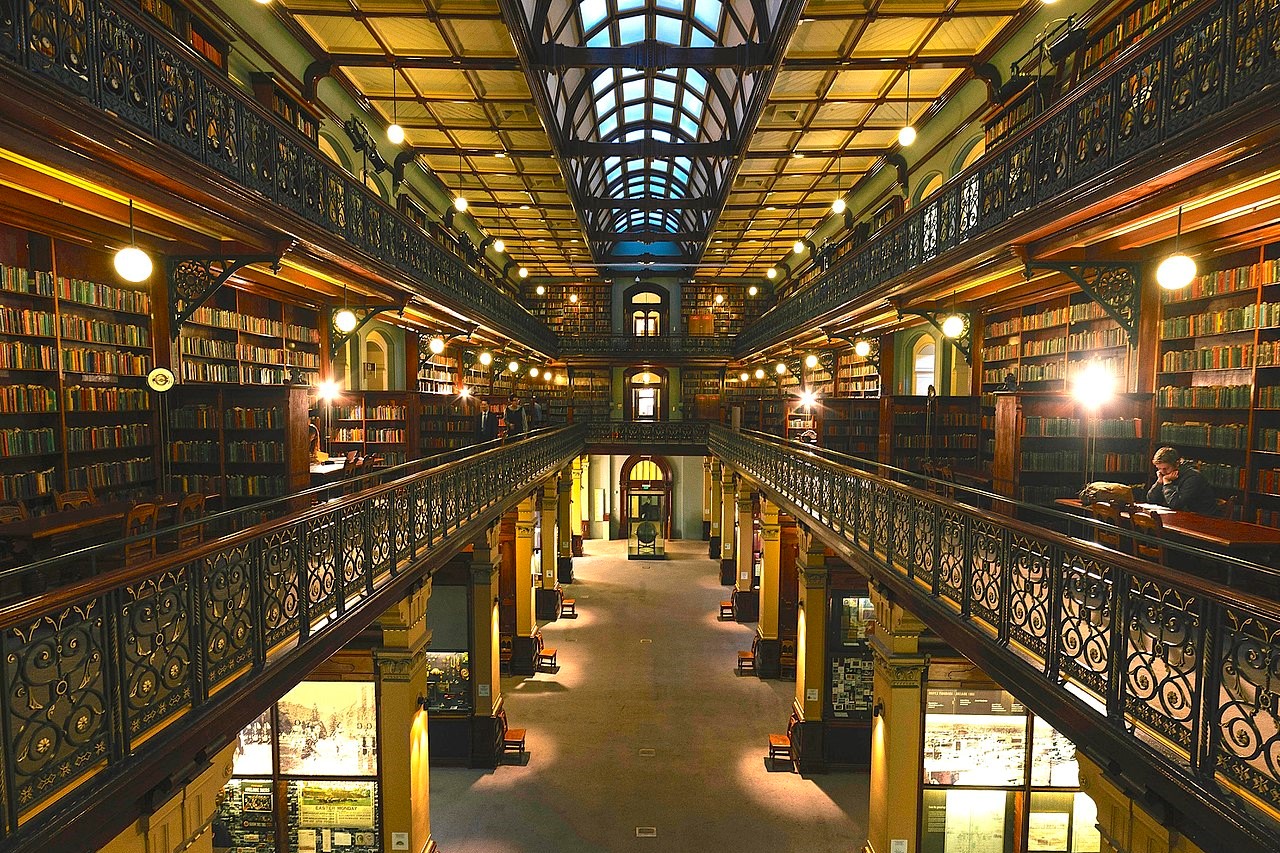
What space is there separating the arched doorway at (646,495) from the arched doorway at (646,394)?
150 centimetres

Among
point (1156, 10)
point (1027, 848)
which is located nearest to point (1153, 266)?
point (1156, 10)

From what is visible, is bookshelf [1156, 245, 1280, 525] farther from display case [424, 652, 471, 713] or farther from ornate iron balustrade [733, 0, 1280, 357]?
display case [424, 652, 471, 713]

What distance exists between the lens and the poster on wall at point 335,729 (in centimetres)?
657

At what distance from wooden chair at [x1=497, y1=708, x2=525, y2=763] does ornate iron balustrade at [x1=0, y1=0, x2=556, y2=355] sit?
6.61 metres

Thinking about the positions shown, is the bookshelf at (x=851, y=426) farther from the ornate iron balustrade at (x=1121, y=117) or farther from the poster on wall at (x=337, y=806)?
the poster on wall at (x=337, y=806)

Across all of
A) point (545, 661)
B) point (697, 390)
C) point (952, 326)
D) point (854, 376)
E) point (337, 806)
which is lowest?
point (545, 661)

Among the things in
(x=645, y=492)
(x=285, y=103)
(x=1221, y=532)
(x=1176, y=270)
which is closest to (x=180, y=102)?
(x=285, y=103)

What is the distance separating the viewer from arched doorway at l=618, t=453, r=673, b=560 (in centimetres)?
2108

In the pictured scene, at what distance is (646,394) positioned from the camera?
72.4ft

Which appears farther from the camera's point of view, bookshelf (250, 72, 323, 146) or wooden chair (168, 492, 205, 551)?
bookshelf (250, 72, 323, 146)

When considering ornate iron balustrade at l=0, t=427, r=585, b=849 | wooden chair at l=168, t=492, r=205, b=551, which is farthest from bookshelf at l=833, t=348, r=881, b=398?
wooden chair at l=168, t=492, r=205, b=551

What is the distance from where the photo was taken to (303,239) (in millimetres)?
5324

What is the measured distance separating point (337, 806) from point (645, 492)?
612 inches

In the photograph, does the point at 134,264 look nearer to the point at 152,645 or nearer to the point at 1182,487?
the point at 152,645
